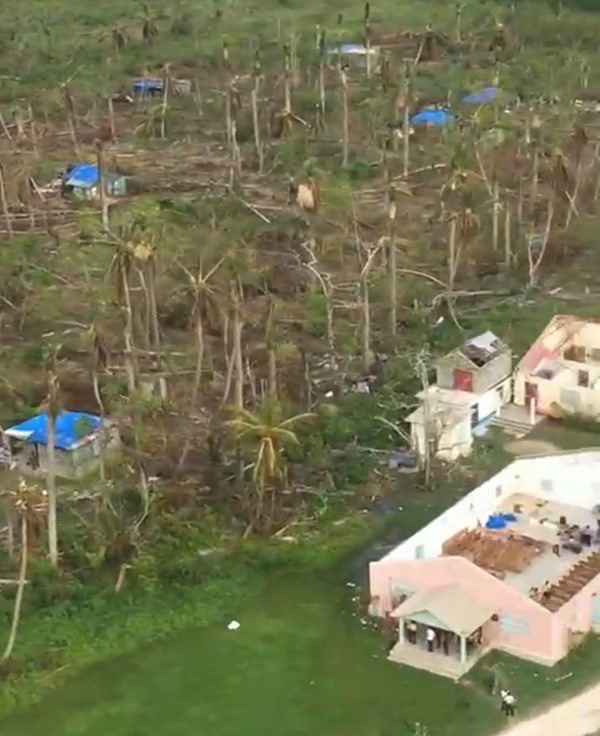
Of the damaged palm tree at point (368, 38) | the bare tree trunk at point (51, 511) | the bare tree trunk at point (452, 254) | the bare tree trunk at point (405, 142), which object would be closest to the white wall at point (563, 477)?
the bare tree trunk at point (51, 511)

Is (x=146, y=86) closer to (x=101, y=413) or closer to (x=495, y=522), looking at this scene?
(x=101, y=413)

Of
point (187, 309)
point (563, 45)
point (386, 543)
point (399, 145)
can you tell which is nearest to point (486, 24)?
point (563, 45)

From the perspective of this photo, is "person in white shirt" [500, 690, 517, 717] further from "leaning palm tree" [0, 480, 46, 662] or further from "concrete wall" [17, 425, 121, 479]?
"concrete wall" [17, 425, 121, 479]

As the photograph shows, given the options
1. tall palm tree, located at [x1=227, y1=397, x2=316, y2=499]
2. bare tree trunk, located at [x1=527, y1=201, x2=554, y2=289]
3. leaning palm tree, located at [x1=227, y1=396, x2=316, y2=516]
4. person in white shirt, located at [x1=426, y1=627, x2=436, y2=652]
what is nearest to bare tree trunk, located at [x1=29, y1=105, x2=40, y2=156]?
bare tree trunk, located at [x1=527, y1=201, x2=554, y2=289]

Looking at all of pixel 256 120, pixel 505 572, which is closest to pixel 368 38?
pixel 256 120

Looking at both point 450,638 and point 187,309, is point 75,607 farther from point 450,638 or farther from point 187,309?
point 187,309

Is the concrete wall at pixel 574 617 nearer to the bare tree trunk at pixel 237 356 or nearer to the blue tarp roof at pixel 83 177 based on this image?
the bare tree trunk at pixel 237 356
